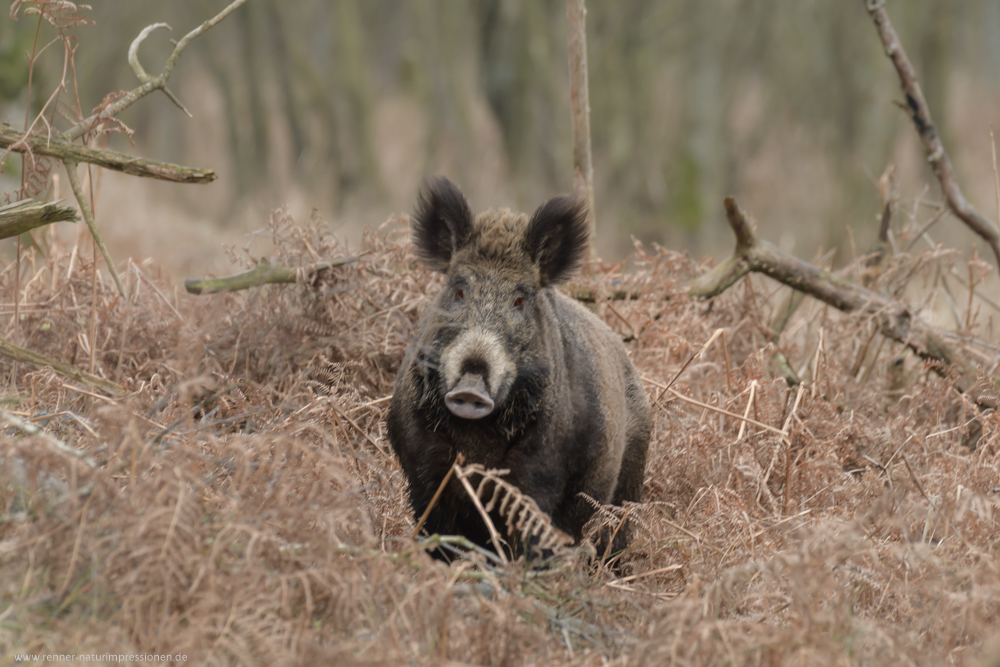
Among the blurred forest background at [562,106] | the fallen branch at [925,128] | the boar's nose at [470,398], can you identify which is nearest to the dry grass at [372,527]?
the boar's nose at [470,398]

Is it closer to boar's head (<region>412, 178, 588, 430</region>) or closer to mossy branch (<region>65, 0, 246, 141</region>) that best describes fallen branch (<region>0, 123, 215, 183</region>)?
mossy branch (<region>65, 0, 246, 141</region>)

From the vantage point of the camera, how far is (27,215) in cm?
454

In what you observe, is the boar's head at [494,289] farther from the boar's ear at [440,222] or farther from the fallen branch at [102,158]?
the fallen branch at [102,158]

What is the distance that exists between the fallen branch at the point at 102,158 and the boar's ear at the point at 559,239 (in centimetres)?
190

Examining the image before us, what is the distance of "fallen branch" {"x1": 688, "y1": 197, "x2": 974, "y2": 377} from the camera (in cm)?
696

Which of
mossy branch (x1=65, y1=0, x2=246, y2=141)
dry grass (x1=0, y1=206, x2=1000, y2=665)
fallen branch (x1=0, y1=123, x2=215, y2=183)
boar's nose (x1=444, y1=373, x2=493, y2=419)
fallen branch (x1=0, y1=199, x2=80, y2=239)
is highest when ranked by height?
mossy branch (x1=65, y1=0, x2=246, y2=141)

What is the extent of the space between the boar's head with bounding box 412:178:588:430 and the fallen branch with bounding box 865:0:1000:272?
429 cm

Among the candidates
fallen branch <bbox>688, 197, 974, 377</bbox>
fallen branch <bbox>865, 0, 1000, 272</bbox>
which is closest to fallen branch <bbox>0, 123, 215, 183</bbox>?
fallen branch <bbox>688, 197, 974, 377</bbox>

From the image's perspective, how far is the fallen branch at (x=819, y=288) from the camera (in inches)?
274

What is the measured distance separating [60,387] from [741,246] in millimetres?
4997

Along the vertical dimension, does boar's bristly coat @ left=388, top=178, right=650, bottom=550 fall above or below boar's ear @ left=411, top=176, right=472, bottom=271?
below

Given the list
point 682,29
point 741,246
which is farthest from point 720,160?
point 741,246

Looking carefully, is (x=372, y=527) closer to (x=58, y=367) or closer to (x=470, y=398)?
(x=470, y=398)

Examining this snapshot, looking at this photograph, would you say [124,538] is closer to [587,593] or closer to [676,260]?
[587,593]
